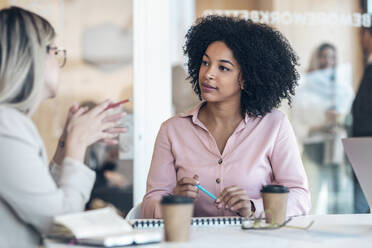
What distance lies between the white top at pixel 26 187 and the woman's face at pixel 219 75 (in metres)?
0.89

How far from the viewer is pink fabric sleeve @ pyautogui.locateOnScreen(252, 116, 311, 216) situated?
1.95 metres

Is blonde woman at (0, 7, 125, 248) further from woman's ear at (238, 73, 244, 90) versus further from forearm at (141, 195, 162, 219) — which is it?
woman's ear at (238, 73, 244, 90)

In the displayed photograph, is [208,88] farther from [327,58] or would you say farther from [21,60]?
[327,58]

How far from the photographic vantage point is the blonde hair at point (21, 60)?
1293 millimetres

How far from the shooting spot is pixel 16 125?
49.3 inches

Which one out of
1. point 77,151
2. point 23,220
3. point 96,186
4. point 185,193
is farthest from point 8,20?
point 96,186

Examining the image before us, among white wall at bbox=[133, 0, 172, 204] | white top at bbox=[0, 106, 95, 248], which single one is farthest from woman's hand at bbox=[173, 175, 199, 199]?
white wall at bbox=[133, 0, 172, 204]

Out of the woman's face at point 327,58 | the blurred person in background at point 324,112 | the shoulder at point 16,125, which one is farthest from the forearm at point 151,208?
the woman's face at point 327,58

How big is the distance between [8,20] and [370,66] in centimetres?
294

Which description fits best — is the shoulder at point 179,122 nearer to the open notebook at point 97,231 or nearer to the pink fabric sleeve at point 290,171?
the pink fabric sleeve at point 290,171

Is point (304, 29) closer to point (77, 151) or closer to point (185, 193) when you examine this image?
point (185, 193)

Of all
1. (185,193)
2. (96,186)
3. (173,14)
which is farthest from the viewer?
(173,14)

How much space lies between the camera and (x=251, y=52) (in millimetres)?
2189

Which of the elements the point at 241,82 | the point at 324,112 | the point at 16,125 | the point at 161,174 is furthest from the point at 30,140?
the point at 324,112
